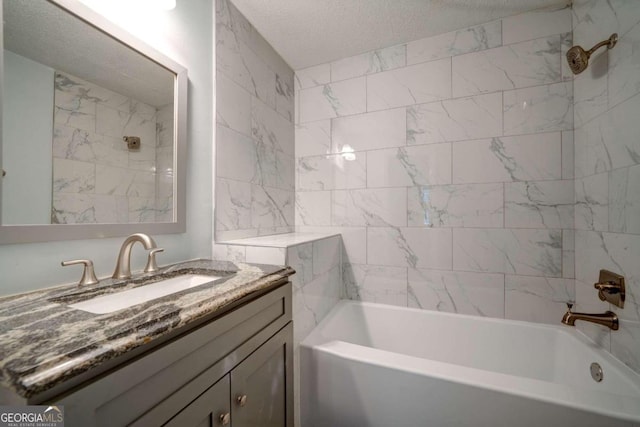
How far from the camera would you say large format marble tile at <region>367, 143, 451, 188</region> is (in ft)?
5.92

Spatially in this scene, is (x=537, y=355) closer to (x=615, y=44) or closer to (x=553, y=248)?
(x=553, y=248)

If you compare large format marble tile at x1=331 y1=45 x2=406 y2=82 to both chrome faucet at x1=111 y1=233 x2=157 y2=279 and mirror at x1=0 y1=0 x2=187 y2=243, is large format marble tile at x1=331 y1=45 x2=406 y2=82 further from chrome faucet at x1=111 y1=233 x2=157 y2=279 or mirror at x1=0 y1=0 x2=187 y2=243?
chrome faucet at x1=111 y1=233 x2=157 y2=279

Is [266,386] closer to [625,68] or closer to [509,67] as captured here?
[625,68]

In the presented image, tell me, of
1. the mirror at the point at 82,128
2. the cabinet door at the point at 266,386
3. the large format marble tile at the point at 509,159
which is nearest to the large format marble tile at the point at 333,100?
the large format marble tile at the point at 509,159

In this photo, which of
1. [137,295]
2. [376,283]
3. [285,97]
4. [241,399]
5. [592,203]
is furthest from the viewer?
[285,97]

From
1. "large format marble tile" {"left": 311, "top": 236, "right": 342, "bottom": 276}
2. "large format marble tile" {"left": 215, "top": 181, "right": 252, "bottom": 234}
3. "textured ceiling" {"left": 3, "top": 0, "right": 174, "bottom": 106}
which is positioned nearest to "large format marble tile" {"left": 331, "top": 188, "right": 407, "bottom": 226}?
"large format marble tile" {"left": 311, "top": 236, "right": 342, "bottom": 276}

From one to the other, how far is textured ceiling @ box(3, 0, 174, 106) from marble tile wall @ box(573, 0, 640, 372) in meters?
2.09

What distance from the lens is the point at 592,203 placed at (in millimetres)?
1345

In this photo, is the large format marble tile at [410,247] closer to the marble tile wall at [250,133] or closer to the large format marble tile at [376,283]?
the large format marble tile at [376,283]

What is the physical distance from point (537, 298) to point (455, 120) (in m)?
1.30

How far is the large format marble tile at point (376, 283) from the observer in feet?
6.30

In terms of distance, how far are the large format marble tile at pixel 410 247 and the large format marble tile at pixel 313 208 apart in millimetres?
403

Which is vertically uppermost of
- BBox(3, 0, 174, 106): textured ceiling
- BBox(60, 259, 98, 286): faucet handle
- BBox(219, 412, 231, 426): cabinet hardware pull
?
BBox(3, 0, 174, 106): textured ceiling

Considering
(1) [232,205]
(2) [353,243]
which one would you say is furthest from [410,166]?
(1) [232,205]
